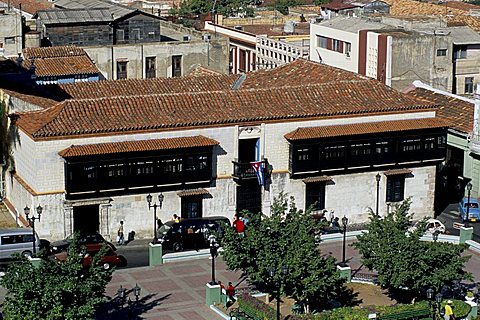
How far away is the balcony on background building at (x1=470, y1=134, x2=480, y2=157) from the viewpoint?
2292 inches

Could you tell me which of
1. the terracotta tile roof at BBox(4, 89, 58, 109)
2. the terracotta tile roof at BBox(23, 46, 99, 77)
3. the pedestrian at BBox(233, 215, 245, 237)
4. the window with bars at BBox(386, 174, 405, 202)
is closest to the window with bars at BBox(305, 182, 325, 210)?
the window with bars at BBox(386, 174, 405, 202)

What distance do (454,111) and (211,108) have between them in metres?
15.6

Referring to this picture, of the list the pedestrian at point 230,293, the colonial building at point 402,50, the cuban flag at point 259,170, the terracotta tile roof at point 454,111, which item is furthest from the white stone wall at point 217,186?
the colonial building at point 402,50

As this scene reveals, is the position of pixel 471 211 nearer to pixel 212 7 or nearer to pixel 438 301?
pixel 438 301

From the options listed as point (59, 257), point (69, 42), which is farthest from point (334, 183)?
point (69, 42)

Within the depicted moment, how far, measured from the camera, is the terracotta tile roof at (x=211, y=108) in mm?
50125

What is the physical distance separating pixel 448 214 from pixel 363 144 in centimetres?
652

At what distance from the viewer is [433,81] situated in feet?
251

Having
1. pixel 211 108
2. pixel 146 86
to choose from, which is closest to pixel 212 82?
pixel 146 86

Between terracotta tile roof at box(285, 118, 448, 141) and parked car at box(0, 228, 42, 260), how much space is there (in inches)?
505

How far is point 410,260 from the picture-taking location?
40.3 m

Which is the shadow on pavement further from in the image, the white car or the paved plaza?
the white car

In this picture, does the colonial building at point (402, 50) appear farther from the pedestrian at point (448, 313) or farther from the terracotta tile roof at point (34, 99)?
the pedestrian at point (448, 313)

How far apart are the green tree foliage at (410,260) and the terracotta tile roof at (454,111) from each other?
17.6 meters
